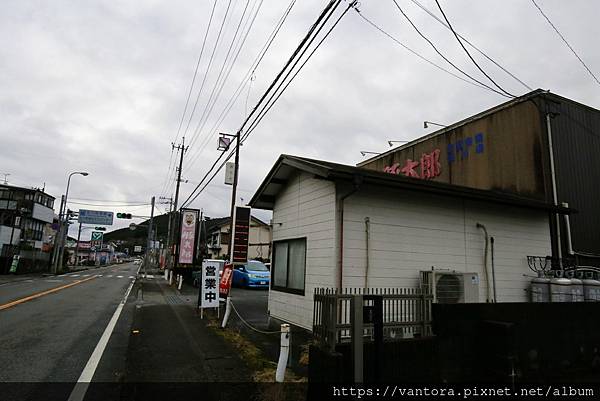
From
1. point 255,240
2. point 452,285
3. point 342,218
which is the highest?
point 255,240

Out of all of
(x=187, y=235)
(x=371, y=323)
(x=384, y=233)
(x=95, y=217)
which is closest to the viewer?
(x=371, y=323)

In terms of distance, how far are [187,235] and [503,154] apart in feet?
61.9

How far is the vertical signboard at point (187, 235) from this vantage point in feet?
78.5

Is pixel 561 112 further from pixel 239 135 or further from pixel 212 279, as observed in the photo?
pixel 212 279

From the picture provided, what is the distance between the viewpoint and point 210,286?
11.4m

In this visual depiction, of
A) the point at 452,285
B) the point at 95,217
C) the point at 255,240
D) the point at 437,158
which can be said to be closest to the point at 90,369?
the point at 452,285

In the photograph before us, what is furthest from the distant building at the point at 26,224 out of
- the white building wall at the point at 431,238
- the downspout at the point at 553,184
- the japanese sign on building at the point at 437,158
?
the downspout at the point at 553,184

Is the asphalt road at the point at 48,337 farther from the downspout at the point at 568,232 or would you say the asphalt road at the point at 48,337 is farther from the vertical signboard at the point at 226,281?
the downspout at the point at 568,232

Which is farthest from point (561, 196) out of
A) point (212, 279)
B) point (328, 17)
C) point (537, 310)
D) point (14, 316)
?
point (14, 316)

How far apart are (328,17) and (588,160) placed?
10.0 m

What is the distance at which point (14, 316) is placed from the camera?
10.4 meters

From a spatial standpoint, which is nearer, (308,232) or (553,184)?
(308,232)

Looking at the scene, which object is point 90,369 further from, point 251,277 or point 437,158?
point 251,277

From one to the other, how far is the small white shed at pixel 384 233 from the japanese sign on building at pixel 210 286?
2445 millimetres
